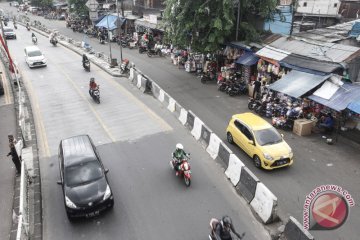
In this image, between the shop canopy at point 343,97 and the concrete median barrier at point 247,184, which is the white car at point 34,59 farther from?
the concrete median barrier at point 247,184

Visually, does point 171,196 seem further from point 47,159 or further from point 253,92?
point 253,92

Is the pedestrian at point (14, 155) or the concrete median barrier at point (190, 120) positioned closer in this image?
the pedestrian at point (14, 155)

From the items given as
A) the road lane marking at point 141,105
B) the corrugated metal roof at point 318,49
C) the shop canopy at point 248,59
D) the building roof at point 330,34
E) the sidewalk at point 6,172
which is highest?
the building roof at point 330,34

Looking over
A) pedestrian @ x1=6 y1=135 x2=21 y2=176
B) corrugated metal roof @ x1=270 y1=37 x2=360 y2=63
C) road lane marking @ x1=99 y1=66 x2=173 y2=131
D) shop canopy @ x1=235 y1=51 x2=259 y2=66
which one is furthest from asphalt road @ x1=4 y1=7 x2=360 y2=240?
pedestrian @ x1=6 y1=135 x2=21 y2=176

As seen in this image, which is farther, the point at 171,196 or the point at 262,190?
the point at 171,196

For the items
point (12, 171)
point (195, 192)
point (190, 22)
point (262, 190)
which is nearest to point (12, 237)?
point (12, 171)

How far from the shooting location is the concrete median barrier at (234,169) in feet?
41.0

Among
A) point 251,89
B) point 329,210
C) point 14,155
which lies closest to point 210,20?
point 251,89

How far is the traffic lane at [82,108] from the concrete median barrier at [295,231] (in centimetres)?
940

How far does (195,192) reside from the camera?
40.2ft

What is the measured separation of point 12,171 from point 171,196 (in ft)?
23.6

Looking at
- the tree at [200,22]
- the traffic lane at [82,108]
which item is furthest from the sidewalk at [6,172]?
the tree at [200,22]

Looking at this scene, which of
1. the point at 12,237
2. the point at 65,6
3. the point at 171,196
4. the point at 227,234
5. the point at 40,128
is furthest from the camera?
the point at 65,6

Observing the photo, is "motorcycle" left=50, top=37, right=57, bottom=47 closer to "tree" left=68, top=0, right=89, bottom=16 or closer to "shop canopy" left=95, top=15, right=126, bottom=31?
"shop canopy" left=95, top=15, right=126, bottom=31
